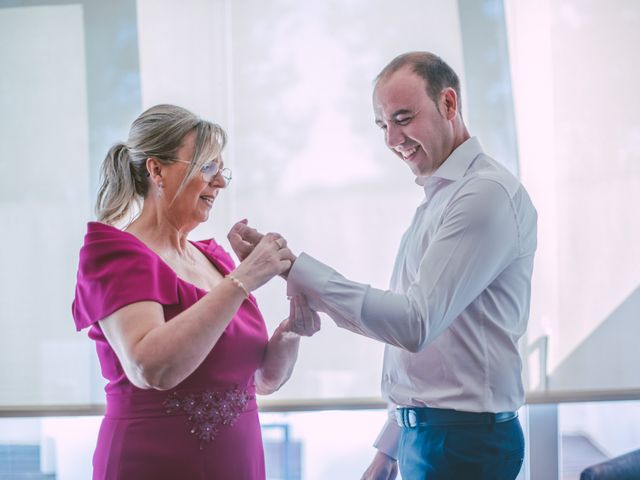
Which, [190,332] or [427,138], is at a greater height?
[427,138]

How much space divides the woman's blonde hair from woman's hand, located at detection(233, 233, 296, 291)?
0.98 feet

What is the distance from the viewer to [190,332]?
1424 millimetres

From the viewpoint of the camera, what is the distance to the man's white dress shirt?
4.57 ft

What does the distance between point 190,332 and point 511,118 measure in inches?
70.0

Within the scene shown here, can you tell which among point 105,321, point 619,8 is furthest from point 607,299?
point 105,321

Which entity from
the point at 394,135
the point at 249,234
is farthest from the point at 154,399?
the point at 394,135

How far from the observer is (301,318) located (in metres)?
1.68

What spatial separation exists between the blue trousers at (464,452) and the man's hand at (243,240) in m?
0.62

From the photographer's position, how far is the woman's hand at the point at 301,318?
1.66m

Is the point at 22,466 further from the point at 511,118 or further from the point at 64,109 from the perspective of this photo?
the point at 511,118

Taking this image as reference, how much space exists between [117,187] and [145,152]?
131mm

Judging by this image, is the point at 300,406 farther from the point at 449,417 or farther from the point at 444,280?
the point at 444,280

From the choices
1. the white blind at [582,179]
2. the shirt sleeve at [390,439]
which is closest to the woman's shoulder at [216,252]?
the shirt sleeve at [390,439]

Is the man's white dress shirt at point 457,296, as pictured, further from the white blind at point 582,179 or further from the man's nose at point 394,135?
the white blind at point 582,179
